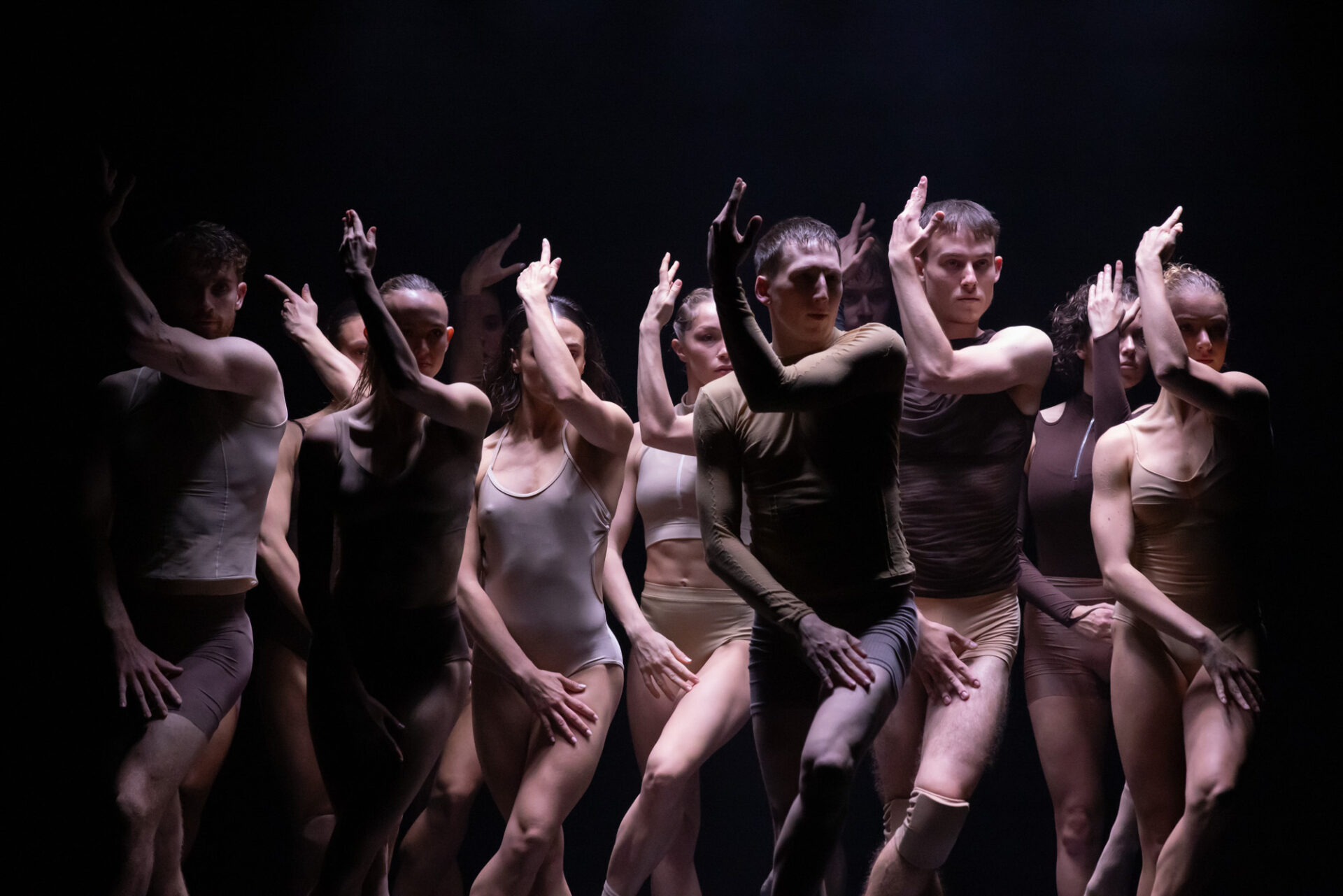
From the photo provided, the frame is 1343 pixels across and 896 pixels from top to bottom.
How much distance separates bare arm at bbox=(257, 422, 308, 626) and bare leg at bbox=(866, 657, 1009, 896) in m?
2.09

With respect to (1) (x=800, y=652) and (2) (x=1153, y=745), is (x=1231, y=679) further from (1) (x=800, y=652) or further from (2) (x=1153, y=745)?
(1) (x=800, y=652)

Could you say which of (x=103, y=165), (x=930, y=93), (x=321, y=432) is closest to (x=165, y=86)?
(x=103, y=165)

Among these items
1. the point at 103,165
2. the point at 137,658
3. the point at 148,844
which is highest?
the point at 103,165

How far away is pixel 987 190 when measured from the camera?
5.77m

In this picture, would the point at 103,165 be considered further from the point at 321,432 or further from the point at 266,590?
the point at 266,590

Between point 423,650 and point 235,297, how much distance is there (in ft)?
4.27

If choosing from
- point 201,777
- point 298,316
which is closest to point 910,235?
point 298,316

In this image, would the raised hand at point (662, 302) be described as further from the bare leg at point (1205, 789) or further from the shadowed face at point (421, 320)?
the bare leg at point (1205, 789)

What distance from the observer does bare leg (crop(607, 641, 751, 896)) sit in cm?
388

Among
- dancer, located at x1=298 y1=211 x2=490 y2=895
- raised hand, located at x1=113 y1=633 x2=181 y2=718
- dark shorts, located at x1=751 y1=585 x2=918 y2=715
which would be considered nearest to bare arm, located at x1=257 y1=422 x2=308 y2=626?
raised hand, located at x1=113 y1=633 x2=181 y2=718

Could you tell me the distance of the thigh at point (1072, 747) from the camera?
Answer: 435cm

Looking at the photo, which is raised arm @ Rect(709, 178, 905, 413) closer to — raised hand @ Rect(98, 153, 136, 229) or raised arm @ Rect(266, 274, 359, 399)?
raised arm @ Rect(266, 274, 359, 399)

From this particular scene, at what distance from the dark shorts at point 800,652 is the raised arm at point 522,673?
2.83 feet

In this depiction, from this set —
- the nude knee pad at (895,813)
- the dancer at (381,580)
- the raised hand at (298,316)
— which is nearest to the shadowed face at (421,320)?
the dancer at (381,580)
